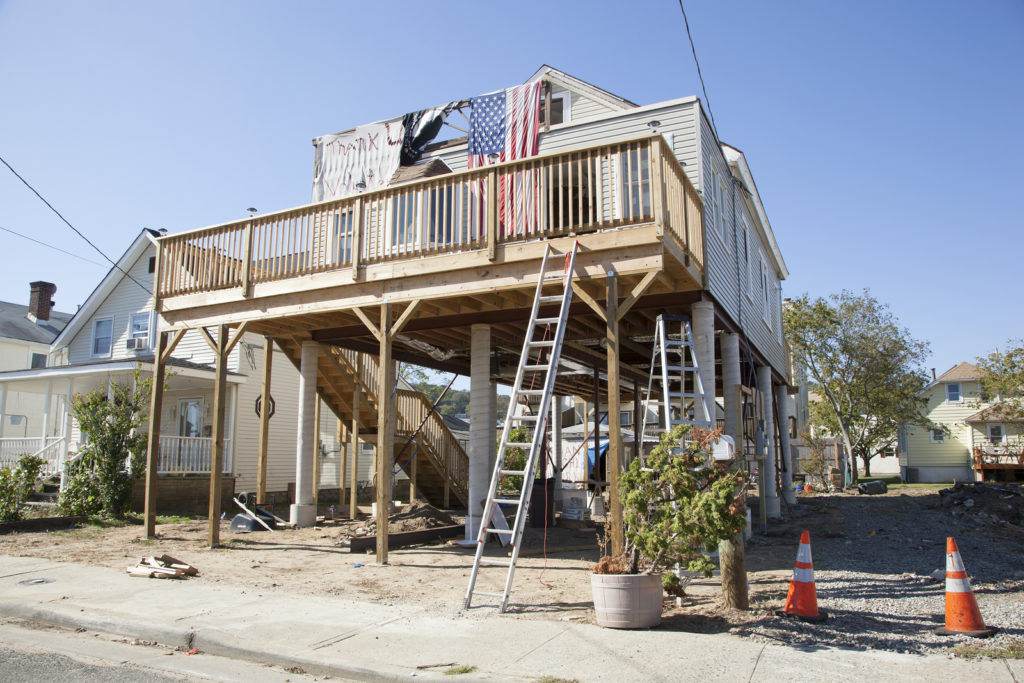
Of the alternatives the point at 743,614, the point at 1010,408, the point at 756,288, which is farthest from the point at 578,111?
the point at 1010,408

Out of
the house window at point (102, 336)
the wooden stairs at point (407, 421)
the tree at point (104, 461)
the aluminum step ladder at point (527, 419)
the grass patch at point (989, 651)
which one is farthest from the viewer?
the house window at point (102, 336)

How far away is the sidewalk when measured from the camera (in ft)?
15.1

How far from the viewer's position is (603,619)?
5.72 m

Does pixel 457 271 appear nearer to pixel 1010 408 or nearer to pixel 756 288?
pixel 756 288

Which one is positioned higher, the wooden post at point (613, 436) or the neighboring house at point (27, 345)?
the neighboring house at point (27, 345)

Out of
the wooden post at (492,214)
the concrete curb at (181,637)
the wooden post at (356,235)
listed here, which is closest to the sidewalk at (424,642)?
the concrete curb at (181,637)

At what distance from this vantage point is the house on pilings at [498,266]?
8547mm

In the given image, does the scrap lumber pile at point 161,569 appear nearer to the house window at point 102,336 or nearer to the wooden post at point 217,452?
the wooden post at point 217,452

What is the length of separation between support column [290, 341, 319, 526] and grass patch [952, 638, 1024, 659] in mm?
11404

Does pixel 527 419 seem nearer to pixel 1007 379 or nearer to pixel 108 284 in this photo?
pixel 108 284

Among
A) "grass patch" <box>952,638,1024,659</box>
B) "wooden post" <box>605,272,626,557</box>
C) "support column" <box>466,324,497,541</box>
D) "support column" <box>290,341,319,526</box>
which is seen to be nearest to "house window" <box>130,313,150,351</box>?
"support column" <box>290,341,319,526</box>

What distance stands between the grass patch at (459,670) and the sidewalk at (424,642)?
48mm

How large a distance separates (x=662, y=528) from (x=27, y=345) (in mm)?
32634

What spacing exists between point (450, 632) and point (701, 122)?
927 centimetres
